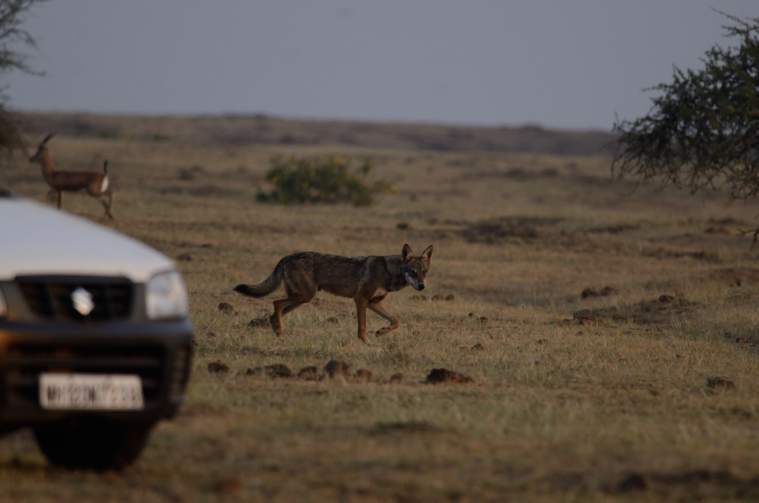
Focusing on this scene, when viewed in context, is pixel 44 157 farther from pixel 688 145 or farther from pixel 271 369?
pixel 271 369

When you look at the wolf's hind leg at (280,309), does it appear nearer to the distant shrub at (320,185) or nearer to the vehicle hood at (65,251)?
the vehicle hood at (65,251)

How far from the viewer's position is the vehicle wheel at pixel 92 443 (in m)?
7.27

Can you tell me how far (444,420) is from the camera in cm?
912

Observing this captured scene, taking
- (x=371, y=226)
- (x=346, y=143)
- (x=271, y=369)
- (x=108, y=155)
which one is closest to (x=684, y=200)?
Answer: (x=371, y=226)

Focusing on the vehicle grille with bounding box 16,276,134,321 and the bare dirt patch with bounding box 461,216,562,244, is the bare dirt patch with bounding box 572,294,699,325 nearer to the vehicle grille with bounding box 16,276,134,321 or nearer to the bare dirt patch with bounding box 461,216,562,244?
the bare dirt patch with bounding box 461,216,562,244

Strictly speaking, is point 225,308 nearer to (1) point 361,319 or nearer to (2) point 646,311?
(1) point 361,319

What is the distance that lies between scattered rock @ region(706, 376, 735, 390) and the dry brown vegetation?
0.08 feet

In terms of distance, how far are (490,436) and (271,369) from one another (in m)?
3.36

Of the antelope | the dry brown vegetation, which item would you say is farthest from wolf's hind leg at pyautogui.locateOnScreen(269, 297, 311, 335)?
the antelope

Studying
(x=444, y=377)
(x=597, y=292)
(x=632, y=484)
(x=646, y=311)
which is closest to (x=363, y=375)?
(x=444, y=377)

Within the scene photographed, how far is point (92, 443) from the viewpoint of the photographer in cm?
740

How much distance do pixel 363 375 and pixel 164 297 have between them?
4.55 metres

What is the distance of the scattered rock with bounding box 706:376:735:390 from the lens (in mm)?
11779

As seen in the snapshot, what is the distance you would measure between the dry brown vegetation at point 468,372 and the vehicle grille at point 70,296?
0.85m
